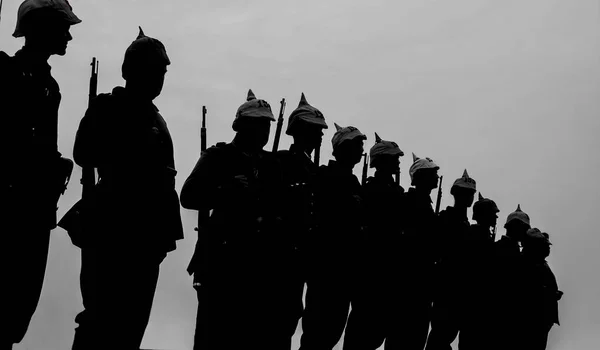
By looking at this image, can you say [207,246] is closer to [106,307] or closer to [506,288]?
[106,307]

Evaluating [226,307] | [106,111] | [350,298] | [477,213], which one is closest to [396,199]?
[350,298]

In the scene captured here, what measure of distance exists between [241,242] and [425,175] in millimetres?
5288

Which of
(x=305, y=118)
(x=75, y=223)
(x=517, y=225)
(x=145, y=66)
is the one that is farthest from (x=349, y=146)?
(x=517, y=225)

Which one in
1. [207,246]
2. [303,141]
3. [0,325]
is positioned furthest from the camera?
[303,141]

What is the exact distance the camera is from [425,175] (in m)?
12.9

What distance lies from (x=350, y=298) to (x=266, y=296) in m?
2.63

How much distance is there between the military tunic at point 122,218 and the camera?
686 cm

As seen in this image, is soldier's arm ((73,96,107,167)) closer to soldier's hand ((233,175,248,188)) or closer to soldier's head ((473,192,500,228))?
soldier's hand ((233,175,248,188))

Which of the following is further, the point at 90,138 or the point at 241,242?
the point at 241,242

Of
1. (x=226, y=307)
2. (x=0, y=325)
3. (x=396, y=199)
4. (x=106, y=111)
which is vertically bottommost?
(x=0, y=325)

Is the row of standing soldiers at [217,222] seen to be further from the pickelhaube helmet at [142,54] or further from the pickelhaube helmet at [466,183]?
the pickelhaube helmet at [466,183]

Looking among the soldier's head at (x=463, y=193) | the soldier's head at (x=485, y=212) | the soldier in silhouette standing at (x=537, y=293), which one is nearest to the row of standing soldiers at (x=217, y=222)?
the soldier's head at (x=463, y=193)

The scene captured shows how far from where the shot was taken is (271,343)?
336 inches

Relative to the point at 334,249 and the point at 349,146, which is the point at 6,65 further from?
the point at 349,146
